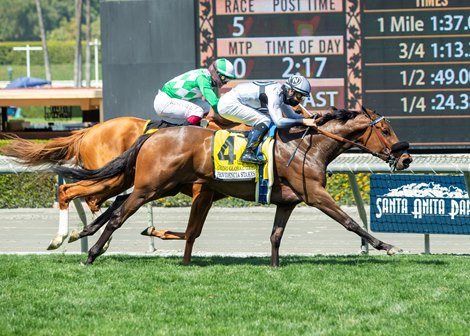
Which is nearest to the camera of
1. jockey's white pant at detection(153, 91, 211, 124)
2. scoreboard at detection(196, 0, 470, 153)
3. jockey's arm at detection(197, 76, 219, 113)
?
jockey's arm at detection(197, 76, 219, 113)

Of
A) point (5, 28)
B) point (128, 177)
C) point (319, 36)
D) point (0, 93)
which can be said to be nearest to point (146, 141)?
point (128, 177)

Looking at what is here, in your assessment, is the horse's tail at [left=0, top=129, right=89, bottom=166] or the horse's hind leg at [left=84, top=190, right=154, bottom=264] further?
the horse's tail at [left=0, top=129, right=89, bottom=166]

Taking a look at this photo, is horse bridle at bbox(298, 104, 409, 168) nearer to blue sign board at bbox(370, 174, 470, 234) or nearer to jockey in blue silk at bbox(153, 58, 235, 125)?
blue sign board at bbox(370, 174, 470, 234)

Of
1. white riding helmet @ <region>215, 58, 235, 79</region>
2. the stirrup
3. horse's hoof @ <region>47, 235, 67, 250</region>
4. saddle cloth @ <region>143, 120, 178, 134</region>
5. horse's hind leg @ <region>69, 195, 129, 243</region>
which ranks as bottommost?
horse's hoof @ <region>47, 235, 67, 250</region>

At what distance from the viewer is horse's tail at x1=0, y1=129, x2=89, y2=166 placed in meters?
10.8

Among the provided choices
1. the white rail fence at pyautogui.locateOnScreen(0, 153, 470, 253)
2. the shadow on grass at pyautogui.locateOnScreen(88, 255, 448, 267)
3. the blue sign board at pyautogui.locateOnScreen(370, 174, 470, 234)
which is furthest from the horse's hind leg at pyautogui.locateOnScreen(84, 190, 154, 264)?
the blue sign board at pyautogui.locateOnScreen(370, 174, 470, 234)

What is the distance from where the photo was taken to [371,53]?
53.5ft

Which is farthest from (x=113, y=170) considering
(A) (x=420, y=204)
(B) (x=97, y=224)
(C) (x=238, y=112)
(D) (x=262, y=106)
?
(A) (x=420, y=204)

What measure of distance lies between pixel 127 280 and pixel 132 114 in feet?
29.1

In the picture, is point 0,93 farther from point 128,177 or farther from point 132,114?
→ point 128,177

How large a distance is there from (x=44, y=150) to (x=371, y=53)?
267 inches

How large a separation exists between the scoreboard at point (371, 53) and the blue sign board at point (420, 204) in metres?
5.33

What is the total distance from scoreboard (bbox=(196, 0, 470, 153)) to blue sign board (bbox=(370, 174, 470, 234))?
5327mm

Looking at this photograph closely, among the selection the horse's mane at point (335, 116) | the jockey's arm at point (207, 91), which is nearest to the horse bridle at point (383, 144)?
the horse's mane at point (335, 116)
